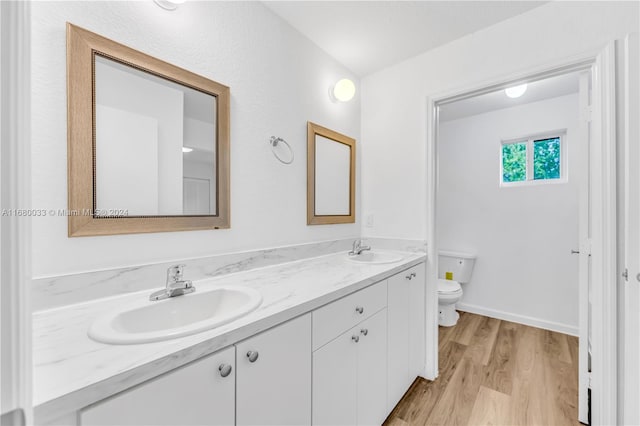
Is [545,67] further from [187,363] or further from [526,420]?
[187,363]

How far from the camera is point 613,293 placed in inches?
51.3

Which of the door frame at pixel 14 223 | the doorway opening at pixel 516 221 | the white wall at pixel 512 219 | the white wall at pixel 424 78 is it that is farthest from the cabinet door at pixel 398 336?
the white wall at pixel 512 219

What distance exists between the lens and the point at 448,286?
2697 mm

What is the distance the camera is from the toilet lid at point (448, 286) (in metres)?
2.60

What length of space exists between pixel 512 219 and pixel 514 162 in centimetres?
62

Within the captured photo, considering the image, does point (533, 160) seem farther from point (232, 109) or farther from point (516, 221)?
point (232, 109)

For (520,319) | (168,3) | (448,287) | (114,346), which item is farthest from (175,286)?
(520,319)

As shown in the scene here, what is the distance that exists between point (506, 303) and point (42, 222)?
354 centimetres

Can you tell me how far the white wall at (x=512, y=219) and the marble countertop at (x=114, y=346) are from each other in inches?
90.0

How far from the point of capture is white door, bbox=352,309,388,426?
127 cm

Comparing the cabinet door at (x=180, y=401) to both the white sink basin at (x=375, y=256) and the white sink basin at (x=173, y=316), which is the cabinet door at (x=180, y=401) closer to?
the white sink basin at (x=173, y=316)

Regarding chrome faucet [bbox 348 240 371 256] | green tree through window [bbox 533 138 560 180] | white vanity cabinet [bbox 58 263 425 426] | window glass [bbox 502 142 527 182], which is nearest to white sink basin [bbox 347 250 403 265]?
chrome faucet [bbox 348 240 371 256]

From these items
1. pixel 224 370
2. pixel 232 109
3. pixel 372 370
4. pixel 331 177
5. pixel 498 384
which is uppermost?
pixel 232 109

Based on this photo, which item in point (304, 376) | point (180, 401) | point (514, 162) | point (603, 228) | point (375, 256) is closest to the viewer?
point (180, 401)
